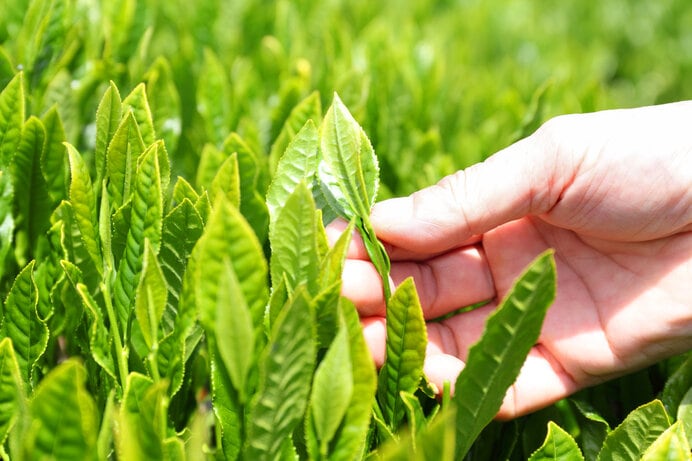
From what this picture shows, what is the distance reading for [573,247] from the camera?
1886mm

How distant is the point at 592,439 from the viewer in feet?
5.17

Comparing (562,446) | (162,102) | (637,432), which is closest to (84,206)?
(162,102)

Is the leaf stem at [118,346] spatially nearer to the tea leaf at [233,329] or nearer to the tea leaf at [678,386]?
the tea leaf at [233,329]

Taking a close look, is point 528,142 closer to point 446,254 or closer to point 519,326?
point 446,254

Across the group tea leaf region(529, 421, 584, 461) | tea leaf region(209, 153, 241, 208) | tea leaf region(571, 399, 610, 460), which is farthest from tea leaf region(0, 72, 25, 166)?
tea leaf region(571, 399, 610, 460)

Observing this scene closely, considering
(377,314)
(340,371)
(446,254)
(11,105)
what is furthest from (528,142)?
(11,105)

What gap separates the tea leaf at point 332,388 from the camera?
107 cm

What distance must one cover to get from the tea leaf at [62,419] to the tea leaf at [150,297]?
226mm

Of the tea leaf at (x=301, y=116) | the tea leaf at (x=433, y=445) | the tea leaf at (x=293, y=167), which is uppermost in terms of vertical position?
the tea leaf at (x=301, y=116)

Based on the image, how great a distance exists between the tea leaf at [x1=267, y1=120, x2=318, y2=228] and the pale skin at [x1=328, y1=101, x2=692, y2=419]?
17cm

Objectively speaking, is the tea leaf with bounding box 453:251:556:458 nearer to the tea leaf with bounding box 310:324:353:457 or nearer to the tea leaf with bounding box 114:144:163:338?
the tea leaf with bounding box 310:324:353:457

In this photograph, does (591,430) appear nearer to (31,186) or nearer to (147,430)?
(147,430)

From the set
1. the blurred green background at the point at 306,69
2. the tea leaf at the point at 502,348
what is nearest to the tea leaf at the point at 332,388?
the tea leaf at the point at 502,348

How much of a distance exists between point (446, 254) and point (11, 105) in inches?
39.8
